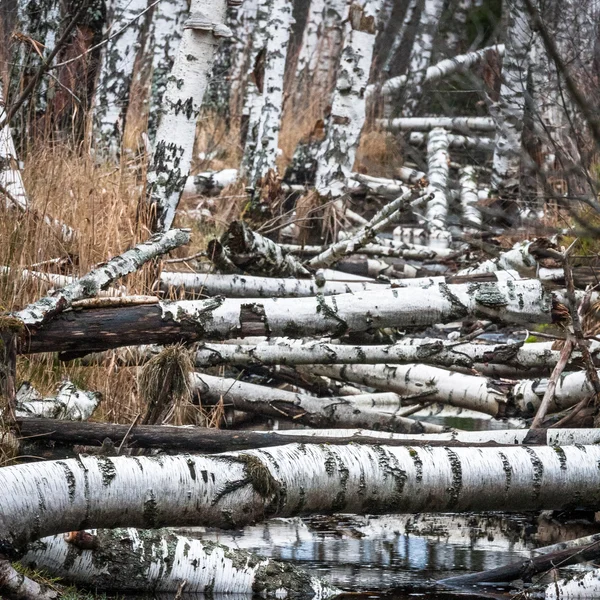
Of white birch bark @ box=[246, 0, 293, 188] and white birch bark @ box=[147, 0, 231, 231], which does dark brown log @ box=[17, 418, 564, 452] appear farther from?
white birch bark @ box=[246, 0, 293, 188]

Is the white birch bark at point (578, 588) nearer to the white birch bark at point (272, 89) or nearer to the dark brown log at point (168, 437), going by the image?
the dark brown log at point (168, 437)

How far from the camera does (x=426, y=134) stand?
53.8ft

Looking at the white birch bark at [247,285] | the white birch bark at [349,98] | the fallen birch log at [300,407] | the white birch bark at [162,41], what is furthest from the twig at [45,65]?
the white birch bark at [162,41]

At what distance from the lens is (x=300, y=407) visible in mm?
5527

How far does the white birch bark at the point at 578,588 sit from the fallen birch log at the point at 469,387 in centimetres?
145

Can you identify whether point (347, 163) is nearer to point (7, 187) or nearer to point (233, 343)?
point (233, 343)

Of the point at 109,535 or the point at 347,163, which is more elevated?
the point at 347,163

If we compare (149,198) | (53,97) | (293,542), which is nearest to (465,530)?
(293,542)

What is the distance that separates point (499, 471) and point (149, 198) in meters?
3.27

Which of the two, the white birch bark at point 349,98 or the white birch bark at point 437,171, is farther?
the white birch bark at point 437,171

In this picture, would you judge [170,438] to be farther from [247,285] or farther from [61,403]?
[247,285]

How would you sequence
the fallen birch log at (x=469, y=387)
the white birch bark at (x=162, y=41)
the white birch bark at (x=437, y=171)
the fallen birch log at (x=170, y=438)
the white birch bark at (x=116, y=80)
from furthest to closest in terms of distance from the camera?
the white birch bark at (x=162, y=41) < the white birch bark at (x=437, y=171) < the white birch bark at (x=116, y=80) < the fallen birch log at (x=469, y=387) < the fallen birch log at (x=170, y=438)

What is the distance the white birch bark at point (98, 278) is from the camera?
13.4 ft

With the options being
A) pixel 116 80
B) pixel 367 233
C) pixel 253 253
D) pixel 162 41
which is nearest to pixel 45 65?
pixel 253 253
